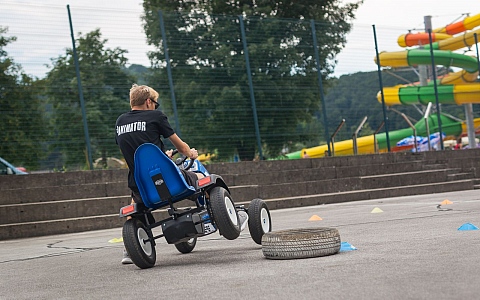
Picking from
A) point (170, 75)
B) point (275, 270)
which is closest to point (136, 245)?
point (275, 270)

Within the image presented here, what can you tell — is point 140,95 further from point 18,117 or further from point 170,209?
point 18,117

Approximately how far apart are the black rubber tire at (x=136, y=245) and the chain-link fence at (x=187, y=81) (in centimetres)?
906

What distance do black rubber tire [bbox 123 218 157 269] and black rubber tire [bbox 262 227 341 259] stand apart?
1166 millimetres

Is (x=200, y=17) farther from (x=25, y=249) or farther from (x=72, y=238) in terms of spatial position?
(x=25, y=249)

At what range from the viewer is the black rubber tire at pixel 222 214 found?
23.5 feet

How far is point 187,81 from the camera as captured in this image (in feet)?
62.1

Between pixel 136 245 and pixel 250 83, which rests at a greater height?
pixel 250 83

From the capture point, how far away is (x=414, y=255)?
240 inches

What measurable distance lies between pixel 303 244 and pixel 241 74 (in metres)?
13.6

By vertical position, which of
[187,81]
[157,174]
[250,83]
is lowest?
[157,174]

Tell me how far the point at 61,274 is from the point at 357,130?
1663 centimetres

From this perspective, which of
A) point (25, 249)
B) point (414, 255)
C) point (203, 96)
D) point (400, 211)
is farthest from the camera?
point (203, 96)

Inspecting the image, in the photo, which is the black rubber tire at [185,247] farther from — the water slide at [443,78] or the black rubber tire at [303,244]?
the water slide at [443,78]

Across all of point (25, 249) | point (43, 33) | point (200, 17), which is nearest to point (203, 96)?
point (200, 17)
